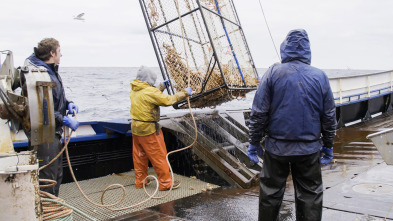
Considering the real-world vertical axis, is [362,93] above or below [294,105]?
below

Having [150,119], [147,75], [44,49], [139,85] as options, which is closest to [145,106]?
[150,119]

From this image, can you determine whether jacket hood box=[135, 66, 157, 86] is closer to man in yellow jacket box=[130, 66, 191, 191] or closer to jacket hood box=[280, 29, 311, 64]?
man in yellow jacket box=[130, 66, 191, 191]

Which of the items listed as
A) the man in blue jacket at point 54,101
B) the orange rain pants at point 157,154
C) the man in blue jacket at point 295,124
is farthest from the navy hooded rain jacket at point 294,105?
the orange rain pants at point 157,154

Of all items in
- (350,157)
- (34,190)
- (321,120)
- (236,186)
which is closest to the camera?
(34,190)

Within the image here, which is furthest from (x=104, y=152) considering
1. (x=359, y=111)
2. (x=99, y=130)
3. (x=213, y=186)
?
(x=359, y=111)

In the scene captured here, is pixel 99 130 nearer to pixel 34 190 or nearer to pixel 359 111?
pixel 34 190

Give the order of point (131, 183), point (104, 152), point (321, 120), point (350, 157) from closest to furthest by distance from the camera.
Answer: point (321, 120) < point (131, 183) < point (104, 152) < point (350, 157)

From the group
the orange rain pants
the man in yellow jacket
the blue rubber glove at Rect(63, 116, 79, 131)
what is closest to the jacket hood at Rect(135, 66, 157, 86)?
the man in yellow jacket

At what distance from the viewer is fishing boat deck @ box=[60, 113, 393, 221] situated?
402cm

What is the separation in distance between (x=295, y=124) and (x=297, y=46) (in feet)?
2.37

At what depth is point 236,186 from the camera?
527 centimetres

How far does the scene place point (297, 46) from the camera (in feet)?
10.7

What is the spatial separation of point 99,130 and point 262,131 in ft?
12.7

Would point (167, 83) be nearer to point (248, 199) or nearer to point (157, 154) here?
point (157, 154)
